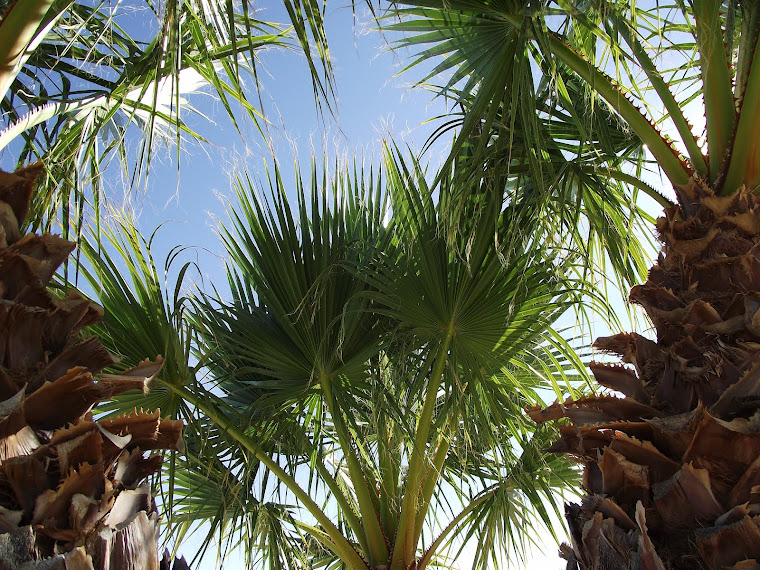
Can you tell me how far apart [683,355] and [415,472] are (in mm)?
1619

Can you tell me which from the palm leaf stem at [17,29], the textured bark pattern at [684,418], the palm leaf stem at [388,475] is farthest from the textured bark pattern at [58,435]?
the palm leaf stem at [388,475]

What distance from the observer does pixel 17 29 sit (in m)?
1.54

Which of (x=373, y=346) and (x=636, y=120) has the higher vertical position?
(x=636, y=120)

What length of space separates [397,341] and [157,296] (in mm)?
1100

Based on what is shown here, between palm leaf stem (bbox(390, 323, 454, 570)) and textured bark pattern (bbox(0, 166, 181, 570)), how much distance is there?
1539 mm

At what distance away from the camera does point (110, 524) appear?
1210mm

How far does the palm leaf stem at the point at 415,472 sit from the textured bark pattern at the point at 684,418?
97 centimetres

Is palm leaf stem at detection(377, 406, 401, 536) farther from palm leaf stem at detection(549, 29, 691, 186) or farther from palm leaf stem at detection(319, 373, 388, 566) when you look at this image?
palm leaf stem at detection(549, 29, 691, 186)

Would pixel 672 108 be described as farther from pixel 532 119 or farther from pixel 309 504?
pixel 309 504

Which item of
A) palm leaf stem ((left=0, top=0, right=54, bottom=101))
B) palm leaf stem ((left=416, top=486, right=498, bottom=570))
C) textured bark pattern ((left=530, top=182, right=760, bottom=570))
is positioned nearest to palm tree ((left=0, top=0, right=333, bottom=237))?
palm leaf stem ((left=0, top=0, right=54, bottom=101))

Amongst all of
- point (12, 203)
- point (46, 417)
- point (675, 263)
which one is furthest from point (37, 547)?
point (675, 263)

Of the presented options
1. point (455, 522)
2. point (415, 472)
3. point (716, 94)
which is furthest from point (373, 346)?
point (716, 94)

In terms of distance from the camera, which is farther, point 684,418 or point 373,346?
point 373,346

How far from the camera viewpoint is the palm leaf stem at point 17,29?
1534mm
